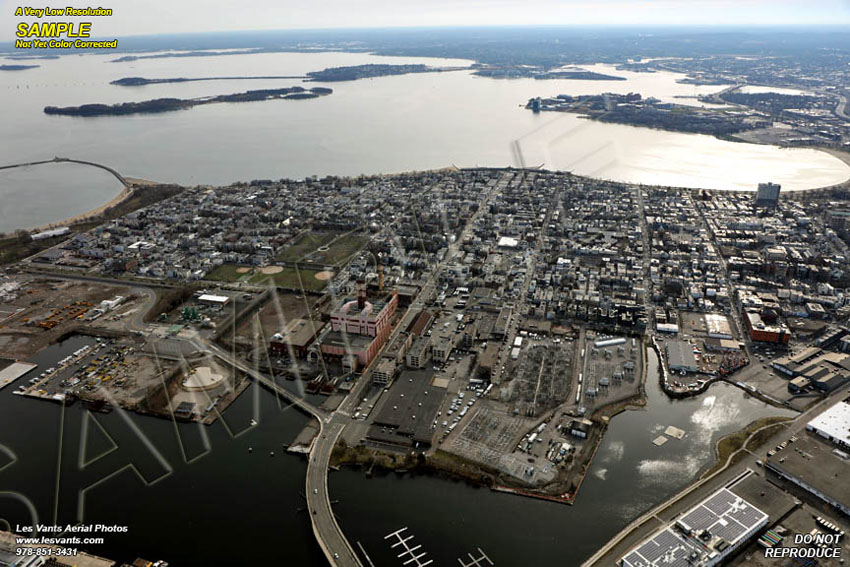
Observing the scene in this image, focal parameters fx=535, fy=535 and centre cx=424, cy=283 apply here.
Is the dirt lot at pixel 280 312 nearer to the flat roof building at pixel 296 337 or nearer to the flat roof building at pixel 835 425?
the flat roof building at pixel 296 337

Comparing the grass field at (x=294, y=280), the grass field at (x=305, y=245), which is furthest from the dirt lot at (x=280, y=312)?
the grass field at (x=305, y=245)

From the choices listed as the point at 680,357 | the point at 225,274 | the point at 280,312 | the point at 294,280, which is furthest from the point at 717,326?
the point at 225,274

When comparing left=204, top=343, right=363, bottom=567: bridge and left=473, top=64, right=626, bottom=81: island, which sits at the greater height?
left=473, top=64, right=626, bottom=81: island

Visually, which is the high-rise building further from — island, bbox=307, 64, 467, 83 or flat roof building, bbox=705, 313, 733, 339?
island, bbox=307, 64, 467, 83

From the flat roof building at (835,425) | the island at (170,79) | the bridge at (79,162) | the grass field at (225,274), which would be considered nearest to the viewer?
the flat roof building at (835,425)

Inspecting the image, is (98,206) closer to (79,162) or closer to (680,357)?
(79,162)

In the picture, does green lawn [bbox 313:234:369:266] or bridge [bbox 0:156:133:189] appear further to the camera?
bridge [bbox 0:156:133:189]

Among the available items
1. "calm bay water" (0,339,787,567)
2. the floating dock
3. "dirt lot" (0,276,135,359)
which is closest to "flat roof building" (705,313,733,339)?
"calm bay water" (0,339,787,567)
